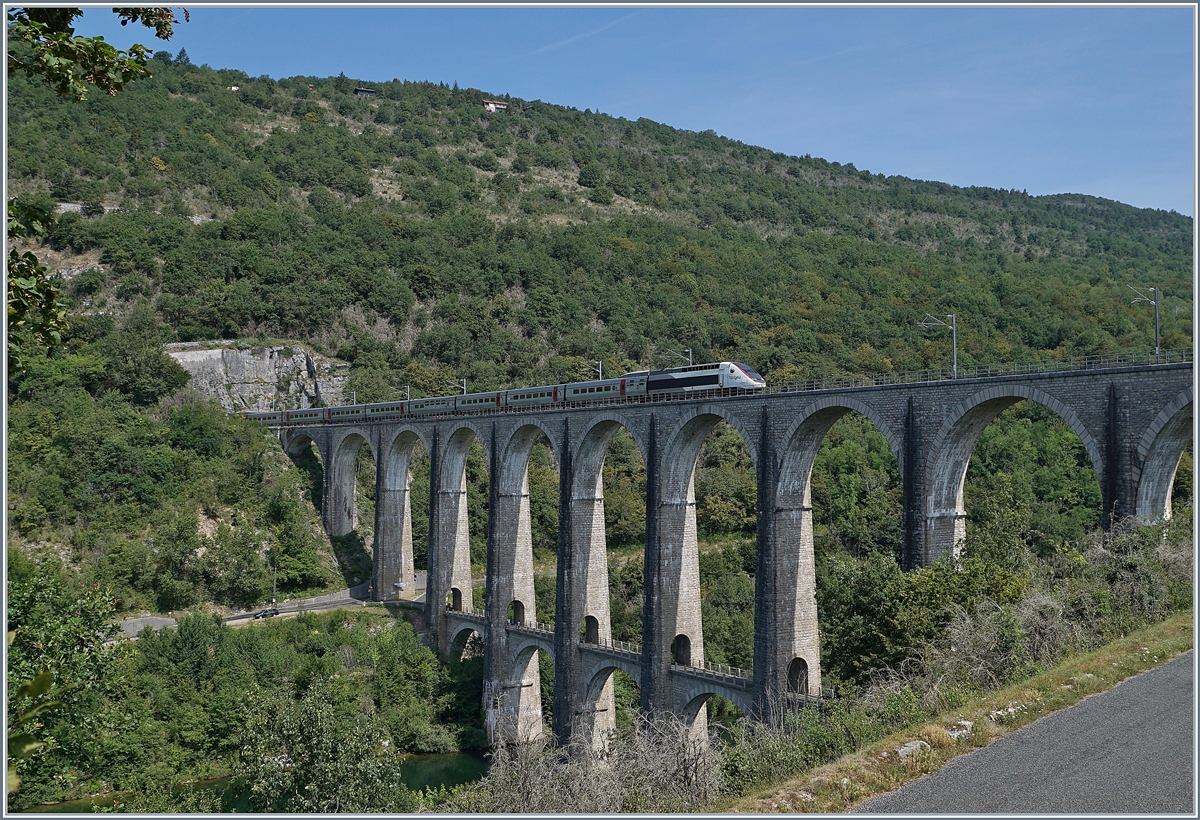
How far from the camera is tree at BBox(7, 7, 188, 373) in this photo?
1312cm

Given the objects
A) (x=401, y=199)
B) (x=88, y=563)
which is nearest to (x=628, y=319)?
(x=401, y=199)

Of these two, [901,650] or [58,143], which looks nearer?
[901,650]

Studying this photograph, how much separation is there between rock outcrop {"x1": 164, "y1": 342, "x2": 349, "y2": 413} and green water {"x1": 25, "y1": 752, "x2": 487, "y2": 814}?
3860 centimetres

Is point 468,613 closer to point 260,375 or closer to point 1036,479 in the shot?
point 260,375

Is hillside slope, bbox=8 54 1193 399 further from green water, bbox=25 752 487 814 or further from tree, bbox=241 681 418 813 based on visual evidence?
tree, bbox=241 681 418 813

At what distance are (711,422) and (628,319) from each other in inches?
2217

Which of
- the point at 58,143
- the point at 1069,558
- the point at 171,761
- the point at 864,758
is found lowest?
the point at 171,761

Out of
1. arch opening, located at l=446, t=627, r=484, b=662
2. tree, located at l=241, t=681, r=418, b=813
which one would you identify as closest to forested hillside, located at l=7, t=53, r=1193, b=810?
arch opening, located at l=446, t=627, r=484, b=662

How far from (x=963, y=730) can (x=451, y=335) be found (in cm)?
7432

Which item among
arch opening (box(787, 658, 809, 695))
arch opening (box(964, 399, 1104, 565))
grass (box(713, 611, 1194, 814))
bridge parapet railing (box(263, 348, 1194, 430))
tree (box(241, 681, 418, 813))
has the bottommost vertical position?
tree (box(241, 681, 418, 813))

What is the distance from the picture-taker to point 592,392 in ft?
150

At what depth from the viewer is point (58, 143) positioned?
98312mm

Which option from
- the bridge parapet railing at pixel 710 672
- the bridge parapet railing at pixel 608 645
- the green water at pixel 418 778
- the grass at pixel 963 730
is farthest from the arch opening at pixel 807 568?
the green water at pixel 418 778

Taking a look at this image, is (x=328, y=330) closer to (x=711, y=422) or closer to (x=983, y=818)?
(x=711, y=422)
